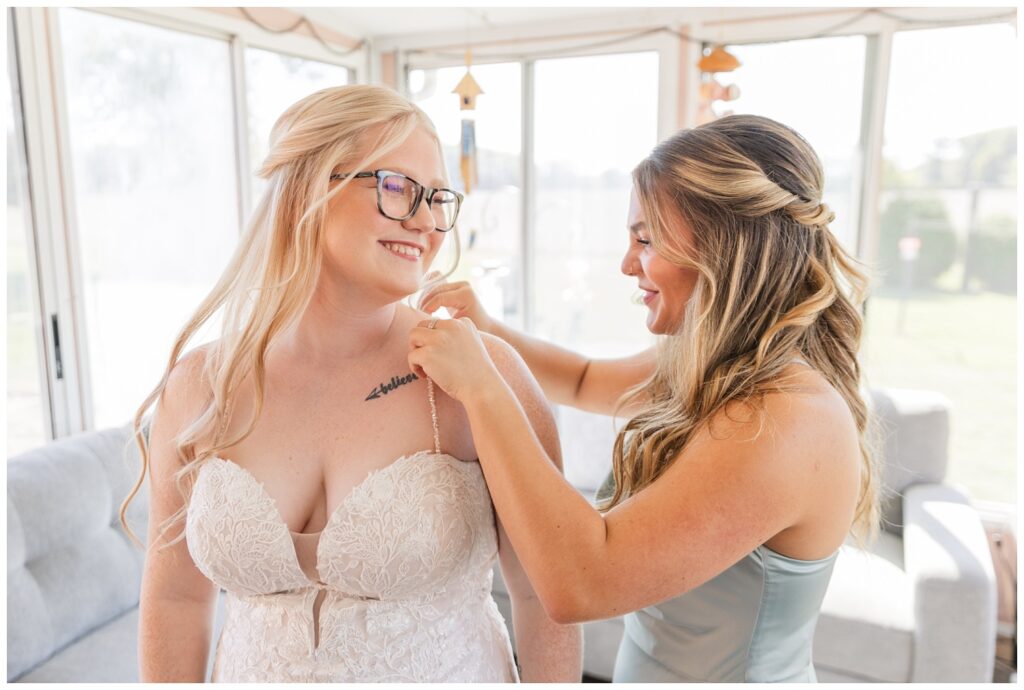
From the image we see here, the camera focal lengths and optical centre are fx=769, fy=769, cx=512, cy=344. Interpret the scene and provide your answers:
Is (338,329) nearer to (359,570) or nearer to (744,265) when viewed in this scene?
(359,570)

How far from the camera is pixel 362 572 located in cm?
113

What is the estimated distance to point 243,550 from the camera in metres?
1.14

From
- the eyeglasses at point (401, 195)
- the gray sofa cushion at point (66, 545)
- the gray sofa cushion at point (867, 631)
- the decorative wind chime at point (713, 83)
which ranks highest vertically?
the decorative wind chime at point (713, 83)

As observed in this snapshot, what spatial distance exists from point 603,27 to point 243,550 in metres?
3.52

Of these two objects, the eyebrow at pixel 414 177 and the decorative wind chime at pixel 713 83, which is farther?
the decorative wind chime at pixel 713 83

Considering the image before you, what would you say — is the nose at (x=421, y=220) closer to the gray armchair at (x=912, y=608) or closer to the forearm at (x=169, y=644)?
the forearm at (x=169, y=644)

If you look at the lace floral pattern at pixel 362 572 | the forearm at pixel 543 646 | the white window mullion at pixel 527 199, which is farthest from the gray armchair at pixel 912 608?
the white window mullion at pixel 527 199

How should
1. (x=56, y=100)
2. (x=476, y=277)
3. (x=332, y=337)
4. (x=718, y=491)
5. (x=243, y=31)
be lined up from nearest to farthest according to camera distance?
(x=718, y=491) → (x=332, y=337) → (x=56, y=100) → (x=243, y=31) → (x=476, y=277)

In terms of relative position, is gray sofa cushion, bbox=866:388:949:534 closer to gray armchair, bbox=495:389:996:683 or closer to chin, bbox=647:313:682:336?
gray armchair, bbox=495:389:996:683

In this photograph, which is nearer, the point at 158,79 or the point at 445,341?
the point at 445,341

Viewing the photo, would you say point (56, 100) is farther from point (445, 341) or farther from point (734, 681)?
point (734, 681)

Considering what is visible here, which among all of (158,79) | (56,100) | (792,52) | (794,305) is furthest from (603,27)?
(794,305)

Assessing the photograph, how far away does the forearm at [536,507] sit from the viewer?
101cm

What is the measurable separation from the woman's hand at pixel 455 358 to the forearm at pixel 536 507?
0.02m
